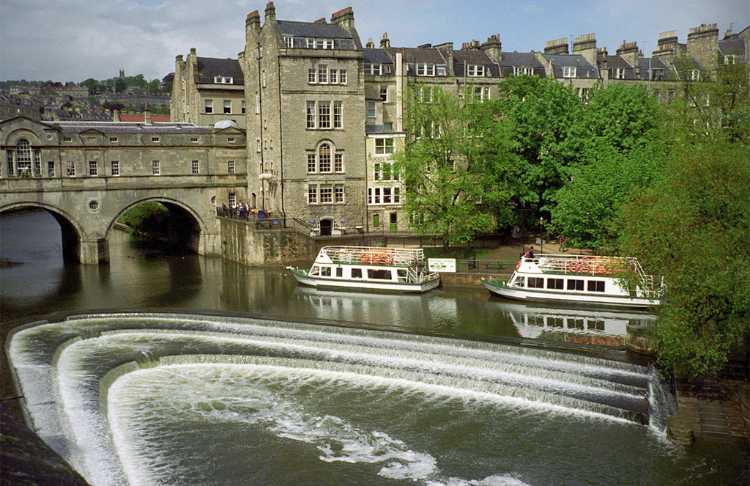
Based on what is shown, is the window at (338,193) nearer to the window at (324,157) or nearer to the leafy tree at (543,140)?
the window at (324,157)

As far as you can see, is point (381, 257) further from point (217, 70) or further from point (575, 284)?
point (217, 70)

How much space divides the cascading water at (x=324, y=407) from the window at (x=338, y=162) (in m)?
26.3

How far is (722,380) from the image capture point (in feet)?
90.8

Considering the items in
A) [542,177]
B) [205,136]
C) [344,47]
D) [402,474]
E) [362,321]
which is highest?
[344,47]

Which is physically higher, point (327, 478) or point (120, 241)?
point (120, 241)

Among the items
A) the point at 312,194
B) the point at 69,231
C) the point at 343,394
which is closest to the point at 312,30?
the point at 312,194

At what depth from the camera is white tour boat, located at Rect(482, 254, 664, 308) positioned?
42.2m

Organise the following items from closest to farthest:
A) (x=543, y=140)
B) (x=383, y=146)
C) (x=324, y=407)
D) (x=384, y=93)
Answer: (x=324, y=407), (x=543, y=140), (x=383, y=146), (x=384, y=93)

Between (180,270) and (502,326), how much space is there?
28054 mm

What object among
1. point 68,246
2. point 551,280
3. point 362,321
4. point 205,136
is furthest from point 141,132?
point 551,280

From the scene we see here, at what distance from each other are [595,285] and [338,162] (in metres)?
25.7

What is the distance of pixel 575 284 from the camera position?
43.4 metres

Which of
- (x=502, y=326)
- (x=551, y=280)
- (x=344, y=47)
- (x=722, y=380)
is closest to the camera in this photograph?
(x=722, y=380)

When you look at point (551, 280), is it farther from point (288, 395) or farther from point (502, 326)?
point (288, 395)
